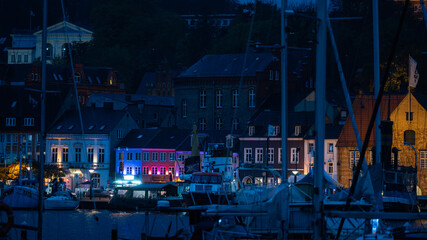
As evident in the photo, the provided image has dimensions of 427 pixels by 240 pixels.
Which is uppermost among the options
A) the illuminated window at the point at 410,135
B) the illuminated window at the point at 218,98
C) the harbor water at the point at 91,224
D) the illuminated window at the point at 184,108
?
the illuminated window at the point at 218,98

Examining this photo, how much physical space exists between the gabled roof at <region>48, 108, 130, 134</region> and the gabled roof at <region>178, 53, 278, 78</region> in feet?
37.3

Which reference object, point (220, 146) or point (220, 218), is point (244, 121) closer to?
point (220, 146)

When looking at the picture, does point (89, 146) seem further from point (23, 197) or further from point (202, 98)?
point (23, 197)

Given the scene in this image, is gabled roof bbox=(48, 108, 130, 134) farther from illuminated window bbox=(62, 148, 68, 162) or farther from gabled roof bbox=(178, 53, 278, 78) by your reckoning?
gabled roof bbox=(178, 53, 278, 78)

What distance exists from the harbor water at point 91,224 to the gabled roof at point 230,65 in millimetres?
37965

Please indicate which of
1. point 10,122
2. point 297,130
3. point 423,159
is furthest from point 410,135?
point 10,122

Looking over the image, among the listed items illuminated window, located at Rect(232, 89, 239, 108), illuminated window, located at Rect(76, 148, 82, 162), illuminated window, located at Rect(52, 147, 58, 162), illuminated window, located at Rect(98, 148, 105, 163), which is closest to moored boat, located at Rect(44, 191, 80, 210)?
illuminated window, located at Rect(98, 148, 105, 163)

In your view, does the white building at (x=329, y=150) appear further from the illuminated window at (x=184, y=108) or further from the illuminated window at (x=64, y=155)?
the illuminated window at (x=64, y=155)

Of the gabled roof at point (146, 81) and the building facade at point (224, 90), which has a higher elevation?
the gabled roof at point (146, 81)

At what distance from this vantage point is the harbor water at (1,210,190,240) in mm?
60375

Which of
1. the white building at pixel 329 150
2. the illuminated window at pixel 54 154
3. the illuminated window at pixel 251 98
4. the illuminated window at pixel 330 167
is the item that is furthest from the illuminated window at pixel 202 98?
the illuminated window at pixel 330 167

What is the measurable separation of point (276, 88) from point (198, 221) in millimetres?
86396

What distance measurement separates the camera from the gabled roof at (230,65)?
127 metres

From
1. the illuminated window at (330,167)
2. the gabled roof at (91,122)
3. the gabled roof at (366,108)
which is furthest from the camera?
the gabled roof at (91,122)
